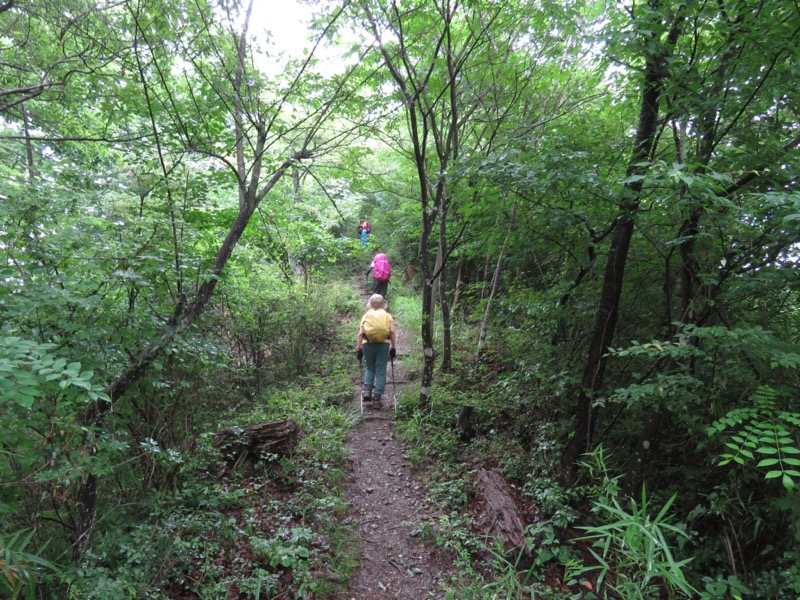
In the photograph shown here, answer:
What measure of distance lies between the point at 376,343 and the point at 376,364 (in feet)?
1.44

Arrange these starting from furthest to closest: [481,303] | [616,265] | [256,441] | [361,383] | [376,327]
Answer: [361,383]
[376,327]
[481,303]
[256,441]
[616,265]

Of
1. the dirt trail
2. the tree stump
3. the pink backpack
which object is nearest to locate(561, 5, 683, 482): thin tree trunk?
the dirt trail

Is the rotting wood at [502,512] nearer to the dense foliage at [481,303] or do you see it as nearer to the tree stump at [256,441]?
the dense foliage at [481,303]

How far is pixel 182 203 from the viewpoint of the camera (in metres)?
4.09

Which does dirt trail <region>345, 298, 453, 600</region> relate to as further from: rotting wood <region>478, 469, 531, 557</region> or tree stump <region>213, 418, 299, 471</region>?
tree stump <region>213, 418, 299, 471</region>

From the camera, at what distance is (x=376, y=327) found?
6.95 meters

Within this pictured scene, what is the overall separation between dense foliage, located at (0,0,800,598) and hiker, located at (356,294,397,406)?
118 centimetres

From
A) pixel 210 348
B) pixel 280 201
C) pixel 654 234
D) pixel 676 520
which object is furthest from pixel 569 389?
pixel 280 201

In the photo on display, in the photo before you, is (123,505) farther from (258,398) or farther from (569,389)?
(569,389)

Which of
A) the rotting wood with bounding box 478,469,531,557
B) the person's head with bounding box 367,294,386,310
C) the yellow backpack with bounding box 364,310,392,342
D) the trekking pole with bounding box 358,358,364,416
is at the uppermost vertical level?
the person's head with bounding box 367,294,386,310

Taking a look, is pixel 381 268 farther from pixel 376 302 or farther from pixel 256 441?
pixel 256 441

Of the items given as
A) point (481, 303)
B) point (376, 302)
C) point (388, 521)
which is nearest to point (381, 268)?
point (376, 302)

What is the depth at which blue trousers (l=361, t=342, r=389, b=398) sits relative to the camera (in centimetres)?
712

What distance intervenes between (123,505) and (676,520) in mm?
4940
